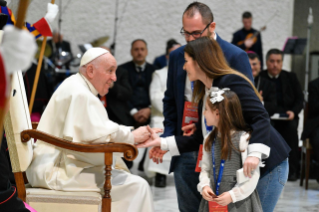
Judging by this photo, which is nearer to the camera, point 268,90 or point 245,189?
point 245,189

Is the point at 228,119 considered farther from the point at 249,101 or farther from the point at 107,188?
the point at 107,188

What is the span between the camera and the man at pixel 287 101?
19.8 feet

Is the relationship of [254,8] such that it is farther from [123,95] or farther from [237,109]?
[237,109]

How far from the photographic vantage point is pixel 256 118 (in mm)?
2275

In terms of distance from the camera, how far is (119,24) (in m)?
8.58

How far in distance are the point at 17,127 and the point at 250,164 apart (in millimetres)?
1347

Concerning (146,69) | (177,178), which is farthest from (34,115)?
(177,178)

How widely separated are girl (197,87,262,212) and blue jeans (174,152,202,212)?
0.38 meters

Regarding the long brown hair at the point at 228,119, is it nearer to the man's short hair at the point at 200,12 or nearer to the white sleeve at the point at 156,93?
the man's short hair at the point at 200,12

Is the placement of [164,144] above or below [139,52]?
below

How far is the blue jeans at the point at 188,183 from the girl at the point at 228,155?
1.24 feet

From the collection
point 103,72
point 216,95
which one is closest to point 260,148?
point 216,95

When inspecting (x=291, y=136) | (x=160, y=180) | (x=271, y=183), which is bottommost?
(x=160, y=180)

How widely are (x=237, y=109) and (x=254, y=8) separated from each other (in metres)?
6.78
